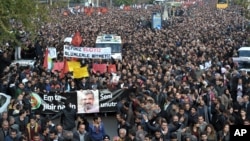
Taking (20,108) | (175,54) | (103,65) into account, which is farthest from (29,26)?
(20,108)

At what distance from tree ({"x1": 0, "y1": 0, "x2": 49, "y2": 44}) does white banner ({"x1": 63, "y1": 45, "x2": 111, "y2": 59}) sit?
1.57 meters

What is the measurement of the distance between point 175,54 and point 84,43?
23.0 ft

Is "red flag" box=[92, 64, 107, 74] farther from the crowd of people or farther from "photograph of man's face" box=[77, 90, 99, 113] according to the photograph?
"photograph of man's face" box=[77, 90, 99, 113]

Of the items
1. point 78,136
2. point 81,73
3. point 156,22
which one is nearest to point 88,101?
point 81,73

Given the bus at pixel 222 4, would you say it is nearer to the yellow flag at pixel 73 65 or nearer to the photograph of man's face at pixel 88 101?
the yellow flag at pixel 73 65

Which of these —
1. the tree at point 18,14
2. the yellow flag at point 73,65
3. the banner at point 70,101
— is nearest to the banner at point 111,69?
the yellow flag at point 73,65

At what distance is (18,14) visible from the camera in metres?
18.2

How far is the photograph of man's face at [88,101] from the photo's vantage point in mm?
13586

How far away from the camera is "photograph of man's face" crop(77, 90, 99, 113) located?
535 inches

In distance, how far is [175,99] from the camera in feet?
41.7

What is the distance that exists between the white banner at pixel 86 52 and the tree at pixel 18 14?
1.57 metres

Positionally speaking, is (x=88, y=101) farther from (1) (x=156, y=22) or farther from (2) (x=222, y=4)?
(2) (x=222, y=4)

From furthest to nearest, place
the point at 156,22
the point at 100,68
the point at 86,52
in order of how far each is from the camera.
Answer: the point at 156,22 → the point at 86,52 → the point at 100,68

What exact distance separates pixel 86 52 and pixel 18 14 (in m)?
2.66
